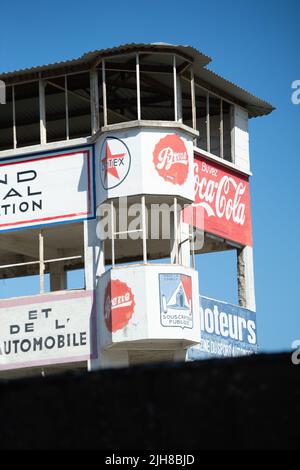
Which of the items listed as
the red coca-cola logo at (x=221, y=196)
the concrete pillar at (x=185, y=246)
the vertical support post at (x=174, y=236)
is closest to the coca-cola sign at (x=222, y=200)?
the red coca-cola logo at (x=221, y=196)

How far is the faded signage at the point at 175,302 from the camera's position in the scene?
32188 mm

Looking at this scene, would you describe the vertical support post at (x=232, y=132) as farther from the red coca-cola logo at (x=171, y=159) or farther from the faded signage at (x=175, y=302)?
the faded signage at (x=175, y=302)

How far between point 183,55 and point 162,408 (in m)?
27.3

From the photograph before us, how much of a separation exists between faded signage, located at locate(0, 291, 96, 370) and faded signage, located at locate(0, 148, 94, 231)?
2.50 meters

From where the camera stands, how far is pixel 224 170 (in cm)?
3784

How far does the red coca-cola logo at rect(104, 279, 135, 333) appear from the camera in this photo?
3228 cm

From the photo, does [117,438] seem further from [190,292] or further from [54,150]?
[54,150]

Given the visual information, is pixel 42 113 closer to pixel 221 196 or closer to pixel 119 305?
pixel 221 196

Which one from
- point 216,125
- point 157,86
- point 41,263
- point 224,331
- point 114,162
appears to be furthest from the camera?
point 216,125

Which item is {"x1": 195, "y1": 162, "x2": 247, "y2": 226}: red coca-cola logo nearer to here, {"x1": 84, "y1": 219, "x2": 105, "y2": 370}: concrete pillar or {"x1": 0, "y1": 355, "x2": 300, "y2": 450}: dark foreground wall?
{"x1": 84, "y1": 219, "x2": 105, "y2": 370}: concrete pillar

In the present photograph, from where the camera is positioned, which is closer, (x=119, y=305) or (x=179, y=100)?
(x=119, y=305)

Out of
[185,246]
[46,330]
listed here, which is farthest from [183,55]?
[46,330]

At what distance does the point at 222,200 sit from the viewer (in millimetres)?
37562
